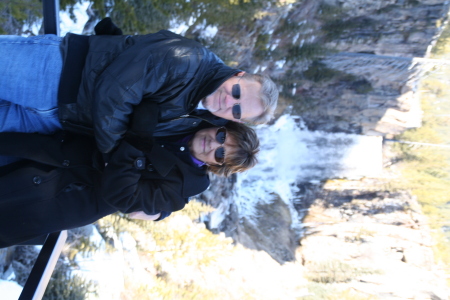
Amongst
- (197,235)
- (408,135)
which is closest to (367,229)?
(408,135)

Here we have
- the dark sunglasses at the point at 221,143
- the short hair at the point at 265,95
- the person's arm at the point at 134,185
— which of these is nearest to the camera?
the person's arm at the point at 134,185

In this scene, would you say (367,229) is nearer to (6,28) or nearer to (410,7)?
(410,7)

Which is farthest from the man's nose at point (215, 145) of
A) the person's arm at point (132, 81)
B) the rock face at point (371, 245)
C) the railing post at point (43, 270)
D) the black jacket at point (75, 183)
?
the rock face at point (371, 245)

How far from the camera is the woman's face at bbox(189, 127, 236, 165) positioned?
1.98 meters

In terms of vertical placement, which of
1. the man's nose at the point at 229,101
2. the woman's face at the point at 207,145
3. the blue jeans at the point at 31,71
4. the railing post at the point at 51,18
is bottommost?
the woman's face at the point at 207,145

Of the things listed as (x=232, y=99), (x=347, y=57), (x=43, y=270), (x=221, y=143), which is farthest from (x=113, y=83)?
(x=347, y=57)

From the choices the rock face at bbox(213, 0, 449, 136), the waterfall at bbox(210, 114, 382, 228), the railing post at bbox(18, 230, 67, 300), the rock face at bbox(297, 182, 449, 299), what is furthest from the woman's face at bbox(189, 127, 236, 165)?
the rock face at bbox(297, 182, 449, 299)

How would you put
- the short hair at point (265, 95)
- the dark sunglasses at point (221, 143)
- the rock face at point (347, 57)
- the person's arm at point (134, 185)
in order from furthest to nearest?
the rock face at point (347, 57)
the dark sunglasses at point (221, 143)
the short hair at point (265, 95)
the person's arm at point (134, 185)

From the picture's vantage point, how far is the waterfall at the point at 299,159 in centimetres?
1099

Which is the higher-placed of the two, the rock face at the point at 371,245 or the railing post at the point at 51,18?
the railing post at the point at 51,18

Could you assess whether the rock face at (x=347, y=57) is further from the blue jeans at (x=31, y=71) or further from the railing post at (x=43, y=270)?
the railing post at (x=43, y=270)

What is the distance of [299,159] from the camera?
11.8 meters

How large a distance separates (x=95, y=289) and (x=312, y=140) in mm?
9563

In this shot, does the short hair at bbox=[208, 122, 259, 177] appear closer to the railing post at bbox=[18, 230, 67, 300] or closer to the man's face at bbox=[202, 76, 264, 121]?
the man's face at bbox=[202, 76, 264, 121]
